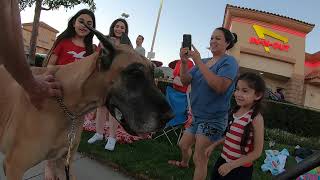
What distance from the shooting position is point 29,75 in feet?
8.70

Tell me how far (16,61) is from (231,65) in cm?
262

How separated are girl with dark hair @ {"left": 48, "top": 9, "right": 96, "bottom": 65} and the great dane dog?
6.34 feet

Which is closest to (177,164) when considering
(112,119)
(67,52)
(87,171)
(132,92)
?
(112,119)

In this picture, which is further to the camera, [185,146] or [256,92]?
[185,146]

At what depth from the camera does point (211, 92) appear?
4609 millimetres

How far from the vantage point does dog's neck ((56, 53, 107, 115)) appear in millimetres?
3119

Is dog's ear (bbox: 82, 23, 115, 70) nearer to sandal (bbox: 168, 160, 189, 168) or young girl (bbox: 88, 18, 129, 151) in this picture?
young girl (bbox: 88, 18, 129, 151)

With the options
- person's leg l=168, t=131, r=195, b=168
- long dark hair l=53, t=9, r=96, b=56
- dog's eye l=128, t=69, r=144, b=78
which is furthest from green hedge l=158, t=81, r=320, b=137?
dog's eye l=128, t=69, r=144, b=78

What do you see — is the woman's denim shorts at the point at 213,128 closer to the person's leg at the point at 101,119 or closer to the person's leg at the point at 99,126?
the person's leg at the point at 101,119

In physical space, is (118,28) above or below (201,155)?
above

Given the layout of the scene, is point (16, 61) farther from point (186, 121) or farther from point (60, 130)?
point (186, 121)

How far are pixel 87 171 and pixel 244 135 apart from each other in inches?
96.9

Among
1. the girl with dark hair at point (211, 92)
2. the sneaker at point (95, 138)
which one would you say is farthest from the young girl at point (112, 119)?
the girl with dark hair at point (211, 92)

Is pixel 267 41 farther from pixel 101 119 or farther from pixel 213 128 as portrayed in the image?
pixel 213 128
